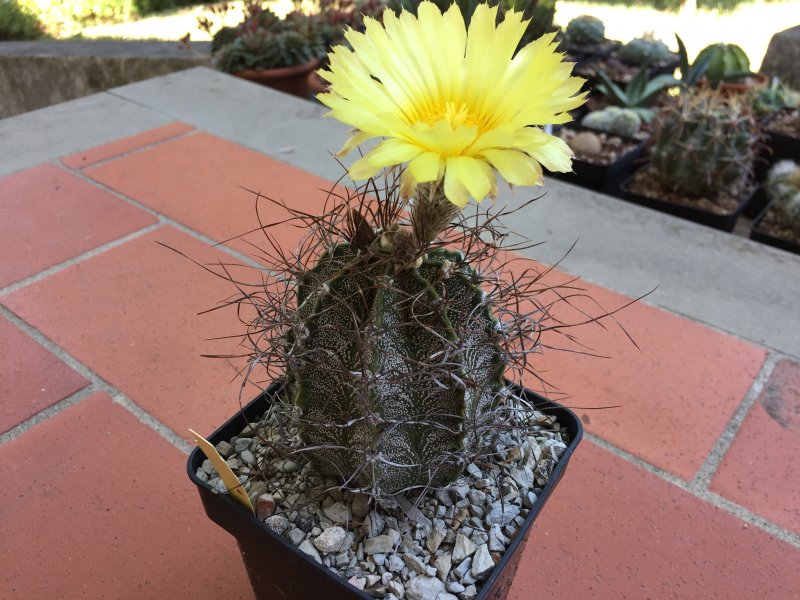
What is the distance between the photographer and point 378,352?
52cm

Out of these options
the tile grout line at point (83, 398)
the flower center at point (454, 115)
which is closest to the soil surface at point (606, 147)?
the tile grout line at point (83, 398)

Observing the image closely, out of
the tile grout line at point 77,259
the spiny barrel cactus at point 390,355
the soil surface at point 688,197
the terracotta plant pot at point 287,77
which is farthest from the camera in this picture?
the terracotta plant pot at point 287,77

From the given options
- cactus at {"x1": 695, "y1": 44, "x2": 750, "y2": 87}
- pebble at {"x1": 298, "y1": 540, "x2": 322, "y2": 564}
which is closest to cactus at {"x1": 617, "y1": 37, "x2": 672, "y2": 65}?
cactus at {"x1": 695, "y1": 44, "x2": 750, "y2": 87}

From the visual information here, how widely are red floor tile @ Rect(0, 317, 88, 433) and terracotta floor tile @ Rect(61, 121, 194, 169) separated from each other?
654mm

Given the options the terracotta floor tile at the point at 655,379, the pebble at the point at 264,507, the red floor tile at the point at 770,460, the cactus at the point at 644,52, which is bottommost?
the red floor tile at the point at 770,460

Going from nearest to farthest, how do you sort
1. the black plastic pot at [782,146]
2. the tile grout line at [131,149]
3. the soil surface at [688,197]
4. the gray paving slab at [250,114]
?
the tile grout line at [131,149] < the gray paving slab at [250,114] < the soil surface at [688,197] < the black plastic pot at [782,146]

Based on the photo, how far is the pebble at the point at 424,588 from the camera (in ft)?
1.75

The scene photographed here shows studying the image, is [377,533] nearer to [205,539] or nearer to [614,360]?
[205,539]

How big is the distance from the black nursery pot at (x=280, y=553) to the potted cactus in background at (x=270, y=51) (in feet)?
6.94

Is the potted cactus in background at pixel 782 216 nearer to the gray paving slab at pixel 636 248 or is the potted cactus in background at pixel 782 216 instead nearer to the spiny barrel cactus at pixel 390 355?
the gray paving slab at pixel 636 248

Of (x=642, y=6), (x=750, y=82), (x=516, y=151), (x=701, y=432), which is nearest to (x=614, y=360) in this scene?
(x=701, y=432)

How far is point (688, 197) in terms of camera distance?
6.27 ft

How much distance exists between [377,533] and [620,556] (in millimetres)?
389

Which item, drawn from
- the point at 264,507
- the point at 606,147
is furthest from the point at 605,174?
the point at 264,507
